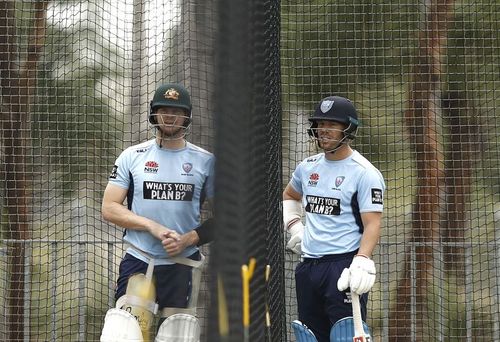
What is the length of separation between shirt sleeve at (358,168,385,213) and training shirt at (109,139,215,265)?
75cm

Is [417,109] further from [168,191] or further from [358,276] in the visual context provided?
[168,191]

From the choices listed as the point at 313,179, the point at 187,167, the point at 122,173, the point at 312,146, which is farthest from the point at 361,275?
the point at 312,146

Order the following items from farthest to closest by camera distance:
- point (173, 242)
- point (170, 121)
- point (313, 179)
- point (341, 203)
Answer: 1. point (313, 179)
2. point (341, 203)
3. point (170, 121)
4. point (173, 242)

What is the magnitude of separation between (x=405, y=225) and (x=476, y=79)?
1.09m

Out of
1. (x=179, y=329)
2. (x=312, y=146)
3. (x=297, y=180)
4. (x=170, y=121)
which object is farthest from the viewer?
(x=312, y=146)

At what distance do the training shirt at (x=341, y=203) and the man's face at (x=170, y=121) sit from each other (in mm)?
796

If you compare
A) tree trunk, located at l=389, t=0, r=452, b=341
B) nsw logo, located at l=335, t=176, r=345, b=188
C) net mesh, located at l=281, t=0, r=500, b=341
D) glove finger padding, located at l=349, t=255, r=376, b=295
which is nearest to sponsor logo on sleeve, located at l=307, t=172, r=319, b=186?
nsw logo, located at l=335, t=176, r=345, b=188

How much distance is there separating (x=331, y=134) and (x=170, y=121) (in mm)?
790

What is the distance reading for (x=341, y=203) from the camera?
4.28 m

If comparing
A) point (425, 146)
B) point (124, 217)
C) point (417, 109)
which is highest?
point (417, 109)

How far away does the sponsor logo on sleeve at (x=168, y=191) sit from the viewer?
386 cm

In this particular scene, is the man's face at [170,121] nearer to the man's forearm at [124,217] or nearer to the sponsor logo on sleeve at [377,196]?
the man's forearm at [124,217]

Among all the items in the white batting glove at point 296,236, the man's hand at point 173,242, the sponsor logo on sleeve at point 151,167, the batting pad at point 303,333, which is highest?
the sponsor logo on sleeve at point 151,167

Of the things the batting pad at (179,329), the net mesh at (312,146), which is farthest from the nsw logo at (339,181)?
the net mesh at (312,146)
